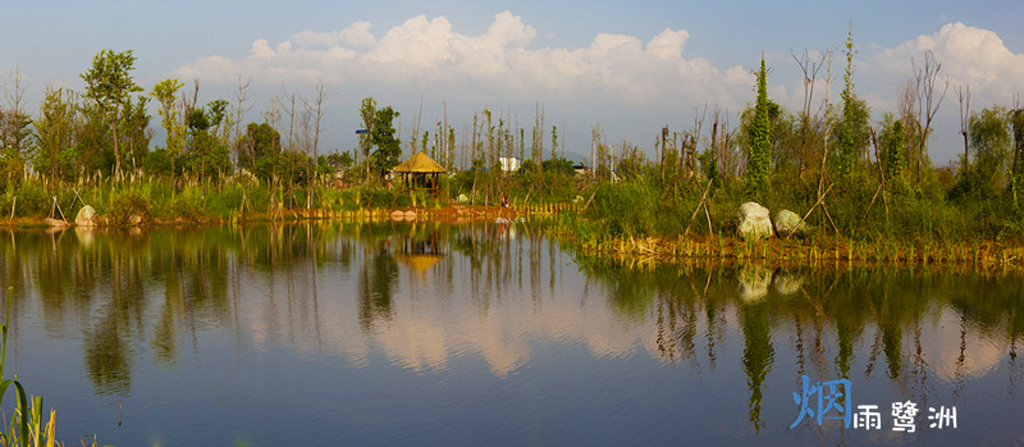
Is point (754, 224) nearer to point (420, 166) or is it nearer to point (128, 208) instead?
point (128, 208)

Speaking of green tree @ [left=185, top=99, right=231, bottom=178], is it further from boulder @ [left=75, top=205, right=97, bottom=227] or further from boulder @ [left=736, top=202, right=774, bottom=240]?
boulder @ [left=736, top=202, right=774, bottom=240]

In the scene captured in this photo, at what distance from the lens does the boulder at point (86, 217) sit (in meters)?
27.4

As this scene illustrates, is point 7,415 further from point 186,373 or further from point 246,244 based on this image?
point 246,244

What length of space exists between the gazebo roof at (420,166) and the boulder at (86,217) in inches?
594

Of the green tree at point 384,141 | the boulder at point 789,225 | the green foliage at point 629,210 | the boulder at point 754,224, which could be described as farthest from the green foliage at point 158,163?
the boulder at point 789,225

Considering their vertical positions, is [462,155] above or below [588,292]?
above

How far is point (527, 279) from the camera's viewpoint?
15.3 metres

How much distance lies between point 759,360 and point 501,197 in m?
30.6

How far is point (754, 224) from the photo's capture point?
713 inches

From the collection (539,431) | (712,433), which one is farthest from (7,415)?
(712,433)

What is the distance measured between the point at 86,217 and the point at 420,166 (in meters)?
15.9

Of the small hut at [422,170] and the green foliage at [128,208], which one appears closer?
the green foliage at [128,208]

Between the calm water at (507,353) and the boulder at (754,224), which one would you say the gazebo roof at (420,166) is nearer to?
the boulder at (754,224)

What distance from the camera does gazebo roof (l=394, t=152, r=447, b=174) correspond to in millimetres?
39188
